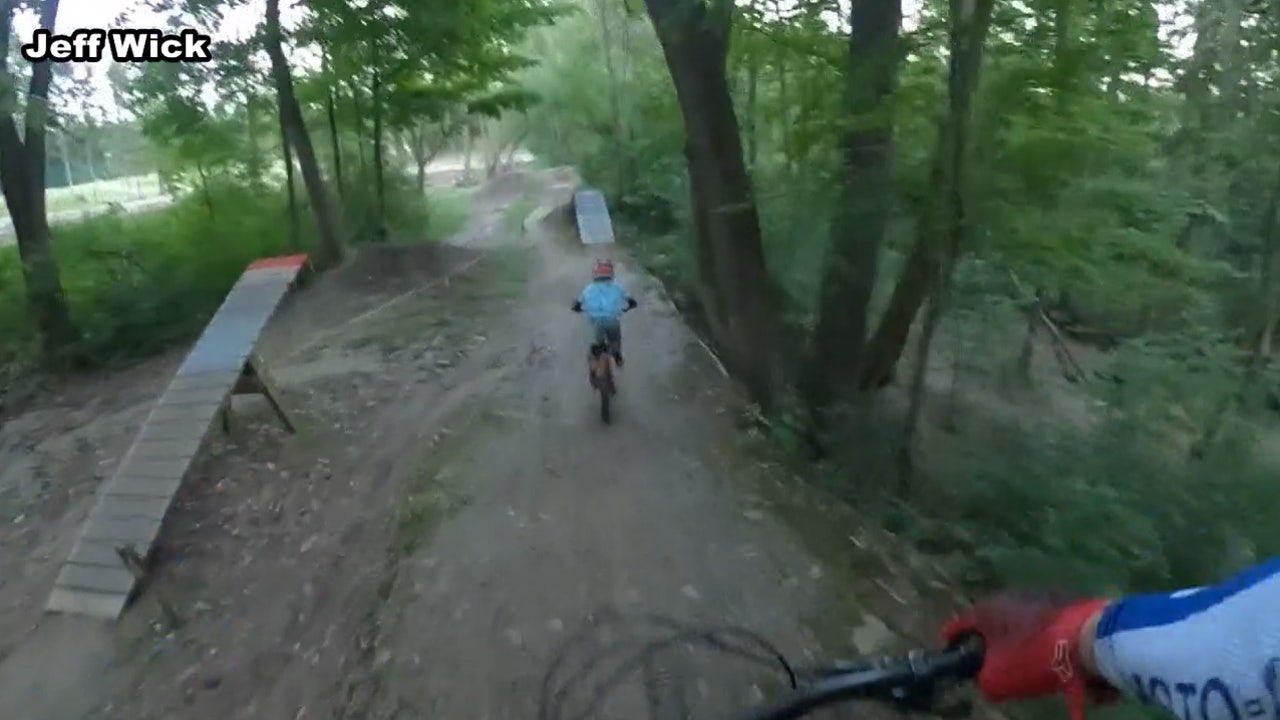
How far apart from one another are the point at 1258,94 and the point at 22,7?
47.0 feet

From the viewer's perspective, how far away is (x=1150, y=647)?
5.05 ft

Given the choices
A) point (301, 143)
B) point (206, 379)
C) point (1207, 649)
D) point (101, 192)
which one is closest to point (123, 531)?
point (206, 379)

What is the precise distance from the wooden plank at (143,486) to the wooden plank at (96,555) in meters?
0.46

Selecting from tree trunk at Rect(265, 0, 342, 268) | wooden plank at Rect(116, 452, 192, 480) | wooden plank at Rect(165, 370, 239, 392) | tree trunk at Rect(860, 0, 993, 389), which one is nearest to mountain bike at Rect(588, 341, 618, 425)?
tree trunk at Rect(860, 0, 993, 389)

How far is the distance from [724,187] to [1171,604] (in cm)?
769

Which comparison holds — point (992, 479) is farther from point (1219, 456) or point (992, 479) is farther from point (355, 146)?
point (355, 146)

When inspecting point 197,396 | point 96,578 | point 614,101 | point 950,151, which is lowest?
point 96,578

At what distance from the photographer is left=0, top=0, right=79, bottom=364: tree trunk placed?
1271 centimetres

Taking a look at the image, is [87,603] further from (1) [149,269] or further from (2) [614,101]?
(2) [614,101]

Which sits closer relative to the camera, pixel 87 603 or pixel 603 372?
pixel 87 603

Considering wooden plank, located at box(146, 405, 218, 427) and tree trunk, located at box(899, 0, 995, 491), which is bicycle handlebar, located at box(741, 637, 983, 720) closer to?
tree trunk, located at box(899, 0, 995, 491)

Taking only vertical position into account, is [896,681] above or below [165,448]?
above

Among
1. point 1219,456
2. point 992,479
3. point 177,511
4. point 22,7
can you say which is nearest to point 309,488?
point 177,511

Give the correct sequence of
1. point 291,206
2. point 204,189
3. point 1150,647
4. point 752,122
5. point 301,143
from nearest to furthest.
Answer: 1. point 1150,647
2. point 752,122
3. point 301,143
4. point 291,206
5. point 204,189
